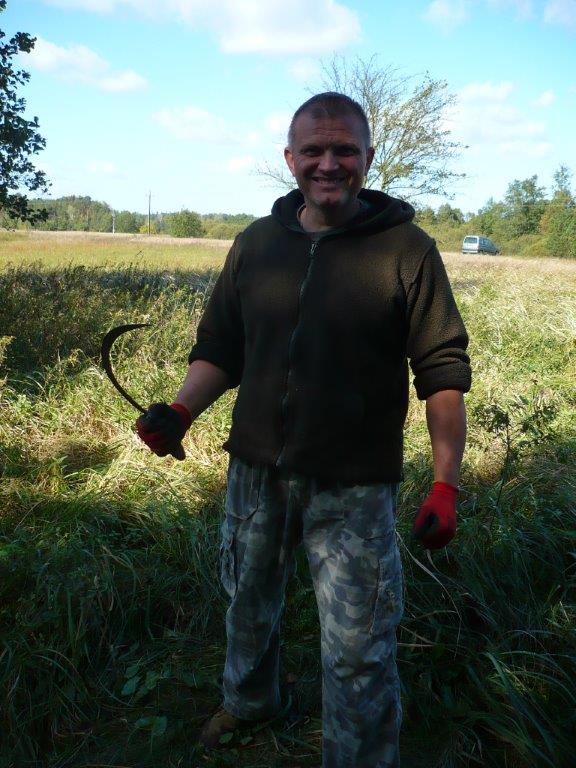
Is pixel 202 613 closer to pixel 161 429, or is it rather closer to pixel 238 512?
pixel 238 512

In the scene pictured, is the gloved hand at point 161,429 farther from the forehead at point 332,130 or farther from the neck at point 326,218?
the forehead at point 332,130

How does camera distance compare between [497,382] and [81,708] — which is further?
[497,382]

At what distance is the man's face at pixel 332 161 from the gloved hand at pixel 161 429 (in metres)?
0.73

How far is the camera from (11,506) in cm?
369

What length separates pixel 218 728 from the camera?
7.63 ft

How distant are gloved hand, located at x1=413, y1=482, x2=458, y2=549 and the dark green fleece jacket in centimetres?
A: 15

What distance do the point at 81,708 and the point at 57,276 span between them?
6.51 metres

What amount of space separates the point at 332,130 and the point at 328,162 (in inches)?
3.9

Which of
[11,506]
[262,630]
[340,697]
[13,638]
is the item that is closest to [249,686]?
[262,630]

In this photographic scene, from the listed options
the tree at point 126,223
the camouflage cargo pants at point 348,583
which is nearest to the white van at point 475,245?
the camouflage cargo pants at point 348,583

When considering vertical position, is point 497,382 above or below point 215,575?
above

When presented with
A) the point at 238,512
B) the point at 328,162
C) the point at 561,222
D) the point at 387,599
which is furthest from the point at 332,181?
the point at 561,222

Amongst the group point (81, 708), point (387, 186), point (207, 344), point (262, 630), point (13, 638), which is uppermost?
point (387, 186)

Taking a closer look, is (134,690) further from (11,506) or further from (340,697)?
(11,506)
